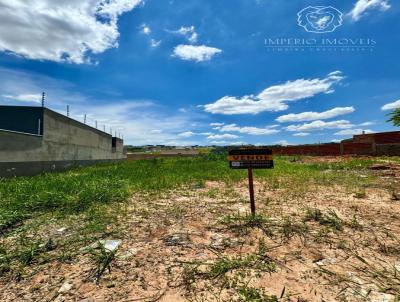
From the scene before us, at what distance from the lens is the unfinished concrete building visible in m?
9.87

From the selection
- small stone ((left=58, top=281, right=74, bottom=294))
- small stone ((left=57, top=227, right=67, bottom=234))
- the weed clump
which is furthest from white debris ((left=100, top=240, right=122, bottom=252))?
the weed clump

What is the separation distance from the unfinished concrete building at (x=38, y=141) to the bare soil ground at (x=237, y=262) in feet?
25.7

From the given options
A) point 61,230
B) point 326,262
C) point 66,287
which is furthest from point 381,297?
point 61,230

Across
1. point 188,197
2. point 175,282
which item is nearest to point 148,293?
point 175,282

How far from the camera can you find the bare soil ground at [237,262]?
90.4 inches

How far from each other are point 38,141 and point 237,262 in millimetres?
12215

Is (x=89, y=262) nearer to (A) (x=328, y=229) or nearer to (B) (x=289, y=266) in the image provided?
(B) (x=289, y=266)

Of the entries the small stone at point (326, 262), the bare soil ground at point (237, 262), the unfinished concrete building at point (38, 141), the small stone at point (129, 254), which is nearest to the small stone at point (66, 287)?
the bare soil ground at point (237, 262)

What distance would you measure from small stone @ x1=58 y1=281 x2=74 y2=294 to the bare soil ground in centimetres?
1

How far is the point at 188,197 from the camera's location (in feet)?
20.7

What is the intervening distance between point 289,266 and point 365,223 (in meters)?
2.19

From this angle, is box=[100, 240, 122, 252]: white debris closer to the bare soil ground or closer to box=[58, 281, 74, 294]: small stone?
the bare soil ground

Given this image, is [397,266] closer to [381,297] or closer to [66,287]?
[381,297]

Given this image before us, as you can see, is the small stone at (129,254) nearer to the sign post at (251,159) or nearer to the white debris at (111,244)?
the white debris at (111,244)
